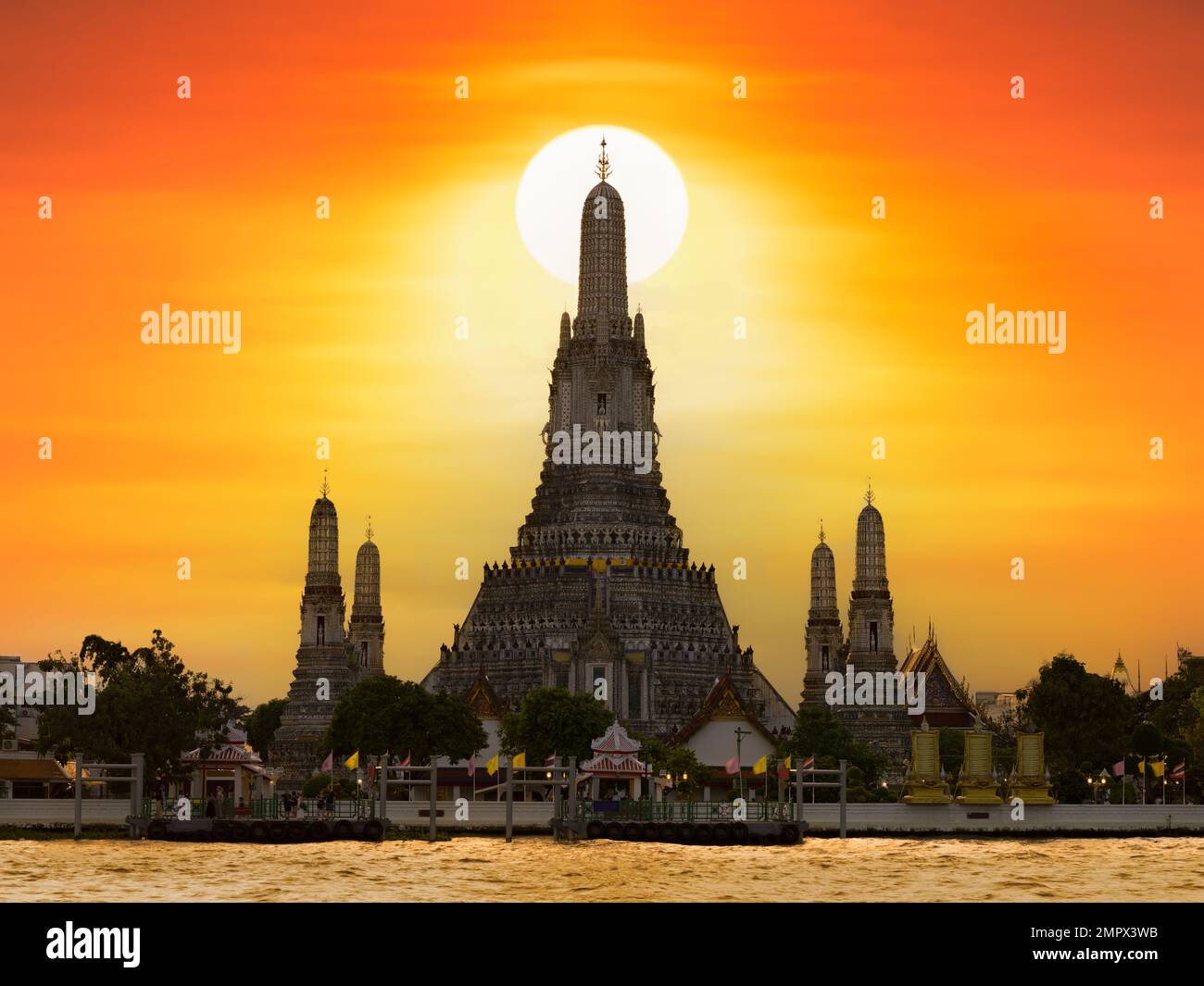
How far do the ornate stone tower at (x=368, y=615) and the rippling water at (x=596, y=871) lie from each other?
6138cm

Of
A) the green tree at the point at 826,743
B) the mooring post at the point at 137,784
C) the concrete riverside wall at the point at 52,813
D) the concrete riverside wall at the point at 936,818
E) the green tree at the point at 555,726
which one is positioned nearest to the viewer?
the mooring post at the point at 137,784

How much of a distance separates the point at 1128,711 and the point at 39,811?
237ft

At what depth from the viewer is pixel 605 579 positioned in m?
181

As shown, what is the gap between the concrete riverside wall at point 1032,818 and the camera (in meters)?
126

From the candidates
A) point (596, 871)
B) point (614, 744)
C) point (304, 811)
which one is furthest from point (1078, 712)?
point (596, 871)

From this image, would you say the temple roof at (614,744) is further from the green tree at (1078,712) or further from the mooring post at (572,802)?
the green tree at (1078,712)

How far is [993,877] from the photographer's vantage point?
10069cm

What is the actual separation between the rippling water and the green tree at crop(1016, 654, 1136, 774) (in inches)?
Answer: 1509

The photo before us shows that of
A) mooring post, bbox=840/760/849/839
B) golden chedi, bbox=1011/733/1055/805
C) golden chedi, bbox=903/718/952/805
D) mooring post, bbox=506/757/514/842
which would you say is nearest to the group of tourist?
mooring post, bbox=506/757/514/842

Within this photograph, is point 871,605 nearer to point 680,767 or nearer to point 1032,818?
point 680,767

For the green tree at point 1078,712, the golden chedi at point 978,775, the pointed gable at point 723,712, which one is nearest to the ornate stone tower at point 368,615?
the pointed gable at point 723,712

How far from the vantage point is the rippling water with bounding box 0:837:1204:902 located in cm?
9131

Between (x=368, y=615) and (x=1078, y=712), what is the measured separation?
165 feet
